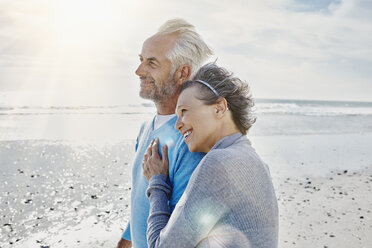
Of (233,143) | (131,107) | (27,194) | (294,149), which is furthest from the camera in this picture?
(131,107)

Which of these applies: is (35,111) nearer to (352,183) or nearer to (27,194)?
(27,194)

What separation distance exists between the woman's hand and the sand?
356 centimetres

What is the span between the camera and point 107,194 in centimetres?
721

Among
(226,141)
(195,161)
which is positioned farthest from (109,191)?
(226,141)

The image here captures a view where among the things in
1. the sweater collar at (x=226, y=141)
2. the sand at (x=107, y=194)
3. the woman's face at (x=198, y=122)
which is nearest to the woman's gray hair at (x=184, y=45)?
the woman's face at (x=198, y=122)

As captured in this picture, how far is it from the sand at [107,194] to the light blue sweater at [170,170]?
3224 millimetres

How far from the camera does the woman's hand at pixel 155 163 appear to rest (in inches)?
80.8

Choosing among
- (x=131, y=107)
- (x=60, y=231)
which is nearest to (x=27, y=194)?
(x=60, y=231)

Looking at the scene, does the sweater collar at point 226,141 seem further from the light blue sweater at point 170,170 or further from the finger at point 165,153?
the finger at point 165,153

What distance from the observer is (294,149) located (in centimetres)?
1246

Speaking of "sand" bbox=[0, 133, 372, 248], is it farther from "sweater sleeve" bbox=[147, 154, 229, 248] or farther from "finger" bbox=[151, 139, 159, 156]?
"sweater sleeve" bbox=[147, 154, 229, 248]

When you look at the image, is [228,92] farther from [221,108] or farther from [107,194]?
[107,194]

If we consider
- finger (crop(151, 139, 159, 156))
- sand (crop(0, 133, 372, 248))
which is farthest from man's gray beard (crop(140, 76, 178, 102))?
sand (crop(0, 133, 372, 248))

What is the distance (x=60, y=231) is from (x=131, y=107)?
80.6ft
